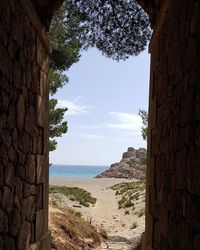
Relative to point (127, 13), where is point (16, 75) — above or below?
below

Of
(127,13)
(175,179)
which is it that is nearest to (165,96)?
(175,179)

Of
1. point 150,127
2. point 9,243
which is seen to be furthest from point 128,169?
point 9,243

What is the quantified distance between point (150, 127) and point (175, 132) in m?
1.88

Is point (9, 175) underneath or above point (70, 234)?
above

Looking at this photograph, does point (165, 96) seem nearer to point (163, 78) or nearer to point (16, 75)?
point (163, 78)

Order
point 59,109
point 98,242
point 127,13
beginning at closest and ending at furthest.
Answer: point 127,13 < point 98,242 < point 59,109

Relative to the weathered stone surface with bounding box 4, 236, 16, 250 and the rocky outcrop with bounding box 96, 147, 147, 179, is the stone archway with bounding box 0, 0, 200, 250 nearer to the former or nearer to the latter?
the weathered stone surface with bounding box 4, 236, 16, 250

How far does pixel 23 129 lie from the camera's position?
4.79 meters

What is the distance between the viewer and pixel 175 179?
3.94 metres

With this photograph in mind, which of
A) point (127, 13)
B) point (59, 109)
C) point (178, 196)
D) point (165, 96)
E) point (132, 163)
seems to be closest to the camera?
point (178, 196)

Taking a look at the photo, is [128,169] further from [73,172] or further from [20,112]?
[73,172]

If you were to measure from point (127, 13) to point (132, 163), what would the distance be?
4085 cm

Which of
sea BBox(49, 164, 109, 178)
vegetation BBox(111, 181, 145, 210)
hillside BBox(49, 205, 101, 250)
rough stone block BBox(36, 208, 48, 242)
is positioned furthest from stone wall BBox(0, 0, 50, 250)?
sea BBox(49, 164, 109, 178)

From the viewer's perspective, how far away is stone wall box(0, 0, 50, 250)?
4.08 m
